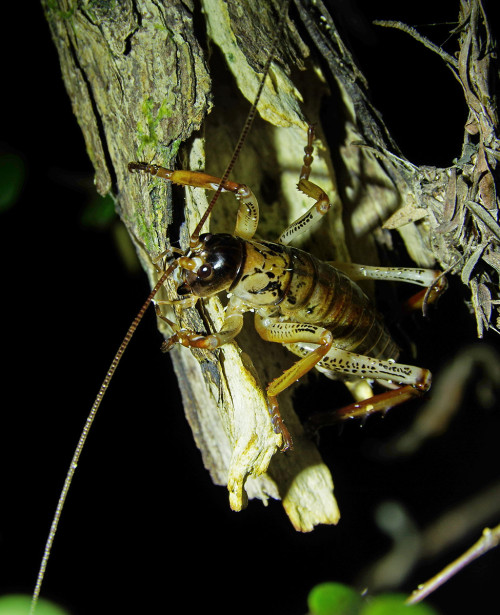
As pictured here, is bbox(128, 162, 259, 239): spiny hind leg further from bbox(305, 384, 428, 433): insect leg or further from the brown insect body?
bbox(305, 384, 428, 433): insect leg

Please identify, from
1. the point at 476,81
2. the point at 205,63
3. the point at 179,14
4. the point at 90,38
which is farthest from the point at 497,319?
the point at 90,38

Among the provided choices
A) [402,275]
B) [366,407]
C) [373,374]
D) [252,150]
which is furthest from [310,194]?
[366,407]

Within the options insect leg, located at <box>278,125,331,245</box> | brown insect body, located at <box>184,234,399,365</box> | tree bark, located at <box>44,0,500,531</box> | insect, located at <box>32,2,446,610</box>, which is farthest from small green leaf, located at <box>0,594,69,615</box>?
insect leg, located at <box>278,125,331,245</box>

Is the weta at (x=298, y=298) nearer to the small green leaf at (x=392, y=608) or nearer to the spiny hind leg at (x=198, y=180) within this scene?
the spiny hind leg at (x=198, y=180)

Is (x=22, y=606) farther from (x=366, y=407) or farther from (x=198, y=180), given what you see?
(x=198, y=180)

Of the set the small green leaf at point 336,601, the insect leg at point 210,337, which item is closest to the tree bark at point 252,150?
the insect leg at point 210,337

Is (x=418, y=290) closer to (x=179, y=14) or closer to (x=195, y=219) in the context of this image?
(x=195, y=219)

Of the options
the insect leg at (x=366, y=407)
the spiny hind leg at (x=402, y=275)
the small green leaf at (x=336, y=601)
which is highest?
the spiny hind leg at (x=402, y=275)
